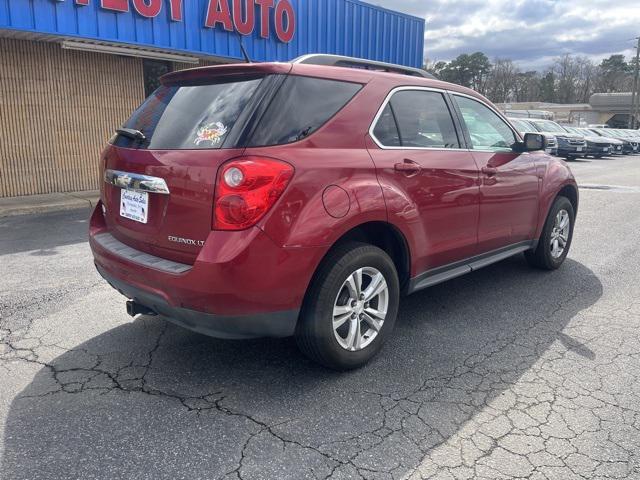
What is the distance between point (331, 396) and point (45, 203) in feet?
25.7

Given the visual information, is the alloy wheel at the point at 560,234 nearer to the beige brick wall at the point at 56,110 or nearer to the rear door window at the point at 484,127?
the rear door window at the point at 484,127

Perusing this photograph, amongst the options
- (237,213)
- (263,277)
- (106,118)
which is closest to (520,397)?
(263,277)

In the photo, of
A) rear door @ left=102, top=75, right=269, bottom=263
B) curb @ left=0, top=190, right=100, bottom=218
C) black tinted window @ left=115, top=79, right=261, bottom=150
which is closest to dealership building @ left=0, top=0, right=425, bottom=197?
curb @ left=0, top=190, right=100, bottom=218

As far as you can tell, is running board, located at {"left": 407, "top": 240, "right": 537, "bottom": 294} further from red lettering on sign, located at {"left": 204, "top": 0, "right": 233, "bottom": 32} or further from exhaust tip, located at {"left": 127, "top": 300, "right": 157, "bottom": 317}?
red lettering on sign, located at {"left": 204, "top": 0, "right": 233, "bottom": 32}

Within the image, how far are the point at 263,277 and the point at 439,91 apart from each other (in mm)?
2130

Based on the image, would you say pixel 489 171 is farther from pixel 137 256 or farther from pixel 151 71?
pixel 151 71

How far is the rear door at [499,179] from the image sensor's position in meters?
4.06

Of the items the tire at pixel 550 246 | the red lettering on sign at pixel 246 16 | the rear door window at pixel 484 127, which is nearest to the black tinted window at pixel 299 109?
the rear door window at pixel 484 127

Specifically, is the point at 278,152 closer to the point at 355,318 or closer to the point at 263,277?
the point at 263,277

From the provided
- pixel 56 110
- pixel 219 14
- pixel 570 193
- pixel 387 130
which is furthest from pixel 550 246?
pixel 56 110

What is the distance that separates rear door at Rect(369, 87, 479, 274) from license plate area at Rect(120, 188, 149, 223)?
134cm

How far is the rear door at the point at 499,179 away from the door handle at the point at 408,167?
83 cm

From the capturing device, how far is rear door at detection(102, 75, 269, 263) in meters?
2.69

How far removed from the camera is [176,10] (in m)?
9.98
